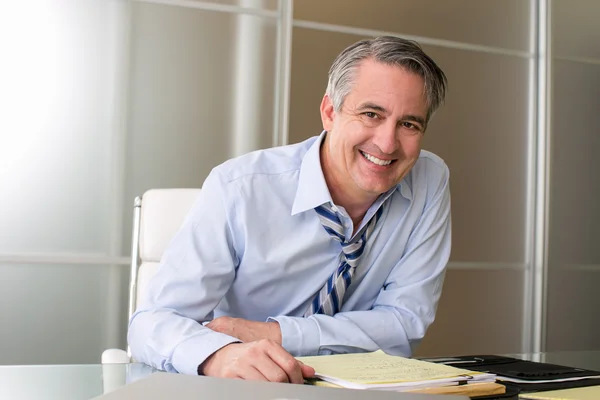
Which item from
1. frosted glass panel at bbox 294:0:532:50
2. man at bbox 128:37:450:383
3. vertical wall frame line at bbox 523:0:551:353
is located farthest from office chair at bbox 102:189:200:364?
vertical wall frame line at bbox 523:0:551:353

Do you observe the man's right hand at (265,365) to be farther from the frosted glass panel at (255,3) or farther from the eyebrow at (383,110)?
the frosted glass panel at (255,3)

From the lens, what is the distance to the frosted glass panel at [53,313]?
305 centimetres

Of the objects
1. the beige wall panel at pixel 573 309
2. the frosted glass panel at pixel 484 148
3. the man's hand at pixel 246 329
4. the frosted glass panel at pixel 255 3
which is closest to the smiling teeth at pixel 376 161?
the man's hand at pixel 246 329

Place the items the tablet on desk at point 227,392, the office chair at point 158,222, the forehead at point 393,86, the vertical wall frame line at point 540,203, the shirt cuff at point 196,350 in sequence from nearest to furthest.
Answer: the tablet on desk at point 227,392 < the shirt cuff at point 196,350 < the forehead at point 393,86 < the office chair at point 158,222 < the vertical wall frame line at point 540,203

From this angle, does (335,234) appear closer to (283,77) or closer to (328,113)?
(328,113)

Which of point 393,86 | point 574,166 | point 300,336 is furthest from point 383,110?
point 574,166

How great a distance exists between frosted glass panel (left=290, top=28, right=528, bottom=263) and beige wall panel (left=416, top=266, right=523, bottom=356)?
11 centimetres

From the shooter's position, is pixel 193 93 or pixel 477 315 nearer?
pixel 193 93

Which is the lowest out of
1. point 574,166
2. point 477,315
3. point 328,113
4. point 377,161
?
point 477,315

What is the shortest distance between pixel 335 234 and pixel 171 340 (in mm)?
477

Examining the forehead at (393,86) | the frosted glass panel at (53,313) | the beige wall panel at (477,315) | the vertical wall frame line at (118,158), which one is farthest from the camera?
the beige wall panel at (477,315)

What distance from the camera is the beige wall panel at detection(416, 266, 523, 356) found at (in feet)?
12.7

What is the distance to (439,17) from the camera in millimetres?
3867

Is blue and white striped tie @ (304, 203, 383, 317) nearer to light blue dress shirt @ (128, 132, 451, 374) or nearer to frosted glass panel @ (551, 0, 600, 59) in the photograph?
light blue dress shirt @ (128, 132, 451, 374)
